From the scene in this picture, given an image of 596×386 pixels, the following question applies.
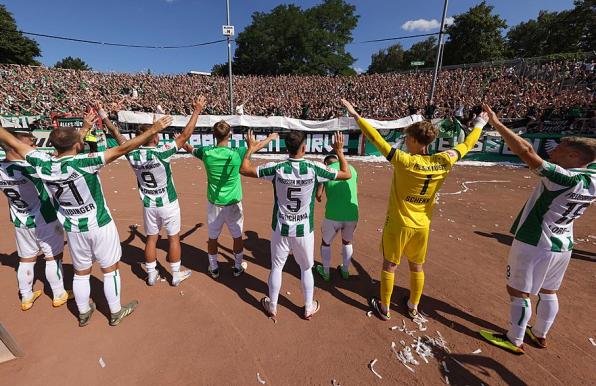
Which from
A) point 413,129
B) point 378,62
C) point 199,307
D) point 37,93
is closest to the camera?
point 413,129

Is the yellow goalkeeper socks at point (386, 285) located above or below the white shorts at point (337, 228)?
below

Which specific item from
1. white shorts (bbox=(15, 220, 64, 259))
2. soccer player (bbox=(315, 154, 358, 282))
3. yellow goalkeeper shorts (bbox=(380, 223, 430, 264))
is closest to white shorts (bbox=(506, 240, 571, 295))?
yellow goalkeeper shorts (bbox=(380, 223, 430, 264))

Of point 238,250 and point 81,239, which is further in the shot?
point 238,250

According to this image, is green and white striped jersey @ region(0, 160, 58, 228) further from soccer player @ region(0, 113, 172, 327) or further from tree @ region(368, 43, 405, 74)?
tree @ region(368, 43, 405, 74)

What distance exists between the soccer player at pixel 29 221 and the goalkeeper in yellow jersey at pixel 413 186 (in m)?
4.14

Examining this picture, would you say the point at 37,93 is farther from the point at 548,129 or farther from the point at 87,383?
the point at 548,129

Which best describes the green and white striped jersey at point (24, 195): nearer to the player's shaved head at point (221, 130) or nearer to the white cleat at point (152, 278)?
the white cleat at point (152, 278)

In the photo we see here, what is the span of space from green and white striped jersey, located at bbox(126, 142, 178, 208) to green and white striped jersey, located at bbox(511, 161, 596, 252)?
14.3ft

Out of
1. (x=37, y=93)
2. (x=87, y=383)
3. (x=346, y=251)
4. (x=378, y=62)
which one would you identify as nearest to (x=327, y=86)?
(x=37, y=93)

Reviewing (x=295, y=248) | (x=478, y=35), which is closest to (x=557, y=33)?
(x=478, y=35)

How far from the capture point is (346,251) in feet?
15.5

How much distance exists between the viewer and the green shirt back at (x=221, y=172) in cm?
431

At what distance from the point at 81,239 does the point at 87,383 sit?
150 centimetres

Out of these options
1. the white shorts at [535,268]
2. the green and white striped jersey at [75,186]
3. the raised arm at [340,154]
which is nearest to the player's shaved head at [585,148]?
the white shorts at [535,268]
